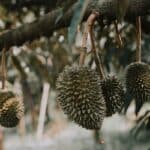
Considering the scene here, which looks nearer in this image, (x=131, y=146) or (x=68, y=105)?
(x=68, y=105)

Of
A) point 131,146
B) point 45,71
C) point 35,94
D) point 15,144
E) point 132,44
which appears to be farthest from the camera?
point 15,144

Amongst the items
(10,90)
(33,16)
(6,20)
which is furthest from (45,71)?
(10,90)

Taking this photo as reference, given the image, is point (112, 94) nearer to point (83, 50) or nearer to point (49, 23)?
point (83, 50)

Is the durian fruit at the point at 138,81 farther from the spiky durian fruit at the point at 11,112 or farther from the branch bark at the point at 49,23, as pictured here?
the spiky durian fruit at the point at 11,112

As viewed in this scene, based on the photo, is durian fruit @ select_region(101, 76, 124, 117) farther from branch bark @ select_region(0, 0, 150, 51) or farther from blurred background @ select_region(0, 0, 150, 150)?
blurred background @ select_region(0, 0, 150, 150)

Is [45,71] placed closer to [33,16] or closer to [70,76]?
[33,16]

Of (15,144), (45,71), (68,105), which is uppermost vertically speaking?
(15,144)

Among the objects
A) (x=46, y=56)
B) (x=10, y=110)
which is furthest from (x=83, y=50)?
(x=46, y=56)

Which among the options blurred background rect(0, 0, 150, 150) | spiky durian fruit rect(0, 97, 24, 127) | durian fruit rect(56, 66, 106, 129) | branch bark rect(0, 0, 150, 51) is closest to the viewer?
durian fruit rect(56, 66, 106, 129)

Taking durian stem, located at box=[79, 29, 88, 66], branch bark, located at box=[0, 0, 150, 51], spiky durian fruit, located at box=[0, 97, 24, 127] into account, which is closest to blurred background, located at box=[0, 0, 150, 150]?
branch bark, located at box=[0, 0, 150, 51]
